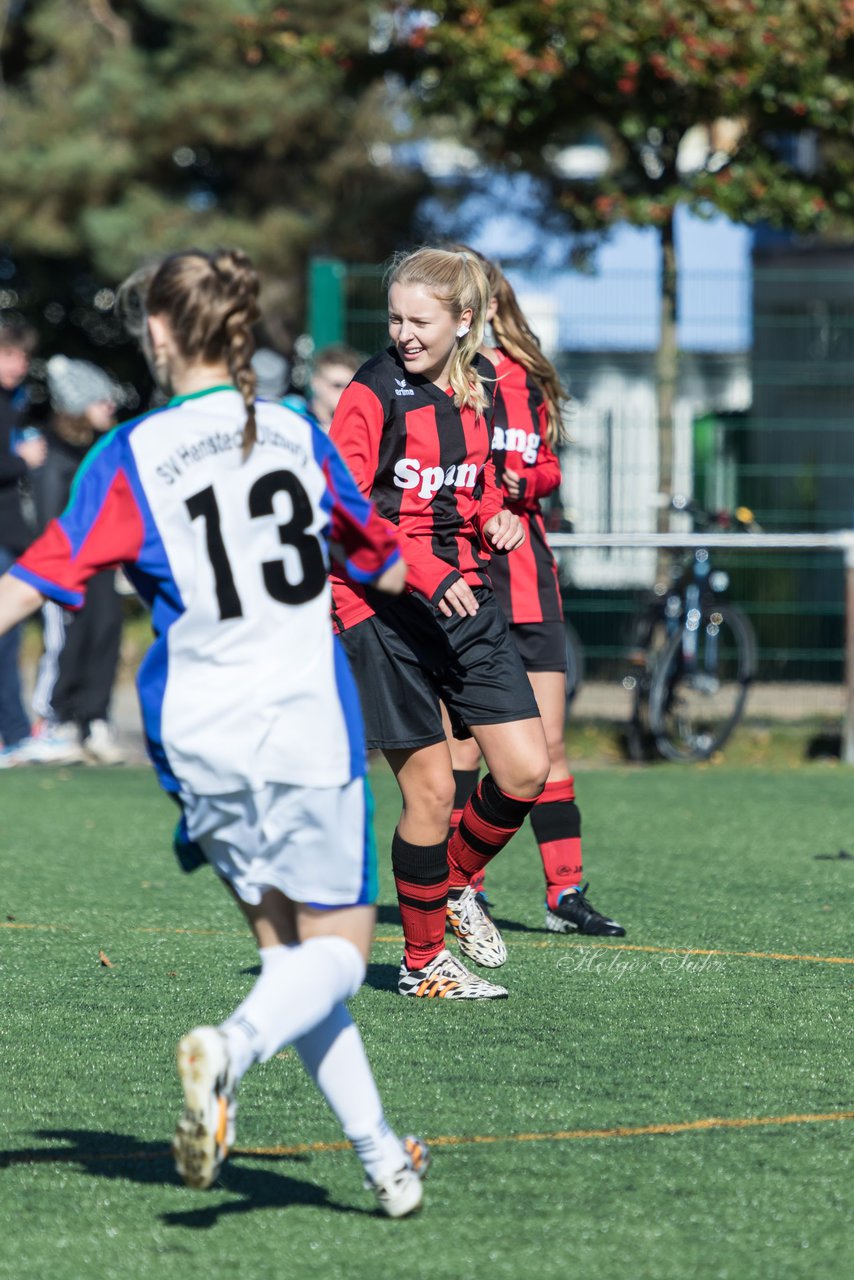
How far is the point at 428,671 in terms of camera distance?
483 cm

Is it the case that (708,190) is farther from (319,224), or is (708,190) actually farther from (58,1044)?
(319,224)

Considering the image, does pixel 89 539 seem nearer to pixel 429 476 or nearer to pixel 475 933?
pixel 429 476

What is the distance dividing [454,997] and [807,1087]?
3.67 ft

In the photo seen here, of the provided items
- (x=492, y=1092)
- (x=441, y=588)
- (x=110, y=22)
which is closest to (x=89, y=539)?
(x=492, y=1092)

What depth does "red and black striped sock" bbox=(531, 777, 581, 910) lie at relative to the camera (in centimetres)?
596

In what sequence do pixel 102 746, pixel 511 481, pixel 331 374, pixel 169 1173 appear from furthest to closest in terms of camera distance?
pixel 102 746
pixel 331 374
pixel 511 481
pixel 169 1173

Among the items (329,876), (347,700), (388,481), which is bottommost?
(329,876)

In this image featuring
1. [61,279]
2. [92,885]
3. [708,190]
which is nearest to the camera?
[92,885]

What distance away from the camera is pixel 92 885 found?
22.5ft

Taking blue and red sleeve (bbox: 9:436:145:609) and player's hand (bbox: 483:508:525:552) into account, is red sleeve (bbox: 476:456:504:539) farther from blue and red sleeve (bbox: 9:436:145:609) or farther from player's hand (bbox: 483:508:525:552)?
blue and red sleeve (bbox: 9:436:145:609)

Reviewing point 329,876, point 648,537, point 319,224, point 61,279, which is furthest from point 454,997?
point 61,279

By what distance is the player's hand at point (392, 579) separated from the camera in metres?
3.35

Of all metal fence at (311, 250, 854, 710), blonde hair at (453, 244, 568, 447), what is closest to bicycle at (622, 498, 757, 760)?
metal fence at (311, 250, 854, 710)

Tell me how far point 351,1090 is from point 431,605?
186 cm
